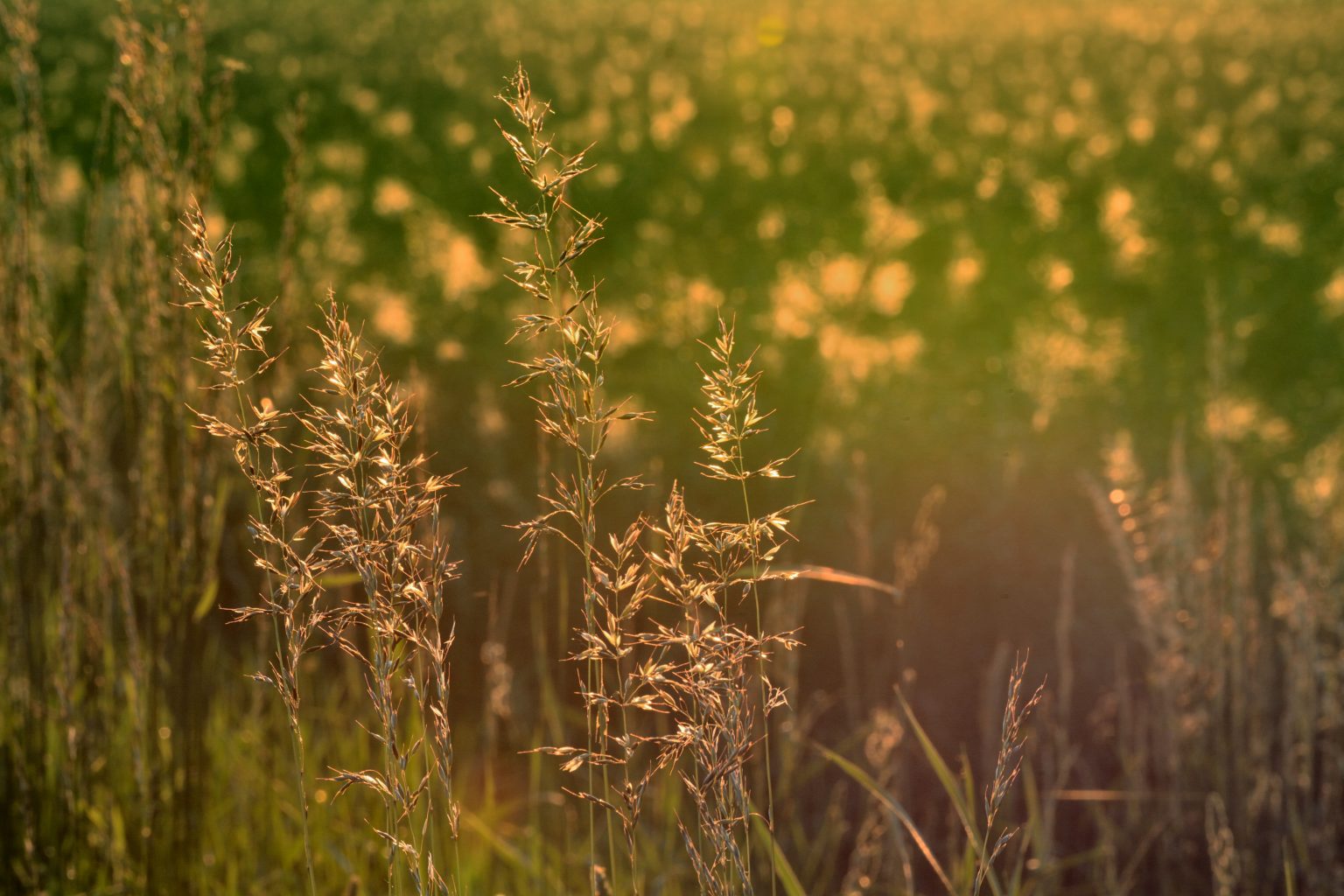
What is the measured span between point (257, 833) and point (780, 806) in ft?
2.79

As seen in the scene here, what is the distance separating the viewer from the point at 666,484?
3029 mm

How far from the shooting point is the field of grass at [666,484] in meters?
0.93

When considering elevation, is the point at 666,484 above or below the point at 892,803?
above

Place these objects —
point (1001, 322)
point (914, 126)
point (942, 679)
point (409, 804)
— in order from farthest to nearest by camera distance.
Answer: point (914, 126)
point (1001, 322)
point (942, 679)
point (409, 804)

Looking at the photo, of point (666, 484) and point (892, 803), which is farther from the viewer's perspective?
point (666, 484)

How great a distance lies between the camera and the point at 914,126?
632 cm

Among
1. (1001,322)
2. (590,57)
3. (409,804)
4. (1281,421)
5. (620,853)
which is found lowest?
(620,853)

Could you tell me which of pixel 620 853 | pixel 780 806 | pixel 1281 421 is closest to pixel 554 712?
pixel 620 853

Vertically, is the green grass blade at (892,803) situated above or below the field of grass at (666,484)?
below

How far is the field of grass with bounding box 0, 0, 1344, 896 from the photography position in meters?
0.93

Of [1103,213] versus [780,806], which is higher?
[1103,213]

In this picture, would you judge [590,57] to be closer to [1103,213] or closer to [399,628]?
[1103,213]

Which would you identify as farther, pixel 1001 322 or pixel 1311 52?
pixel 1311 52

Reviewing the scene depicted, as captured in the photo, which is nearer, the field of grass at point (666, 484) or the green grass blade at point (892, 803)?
the field of grass at point (666, 484)
